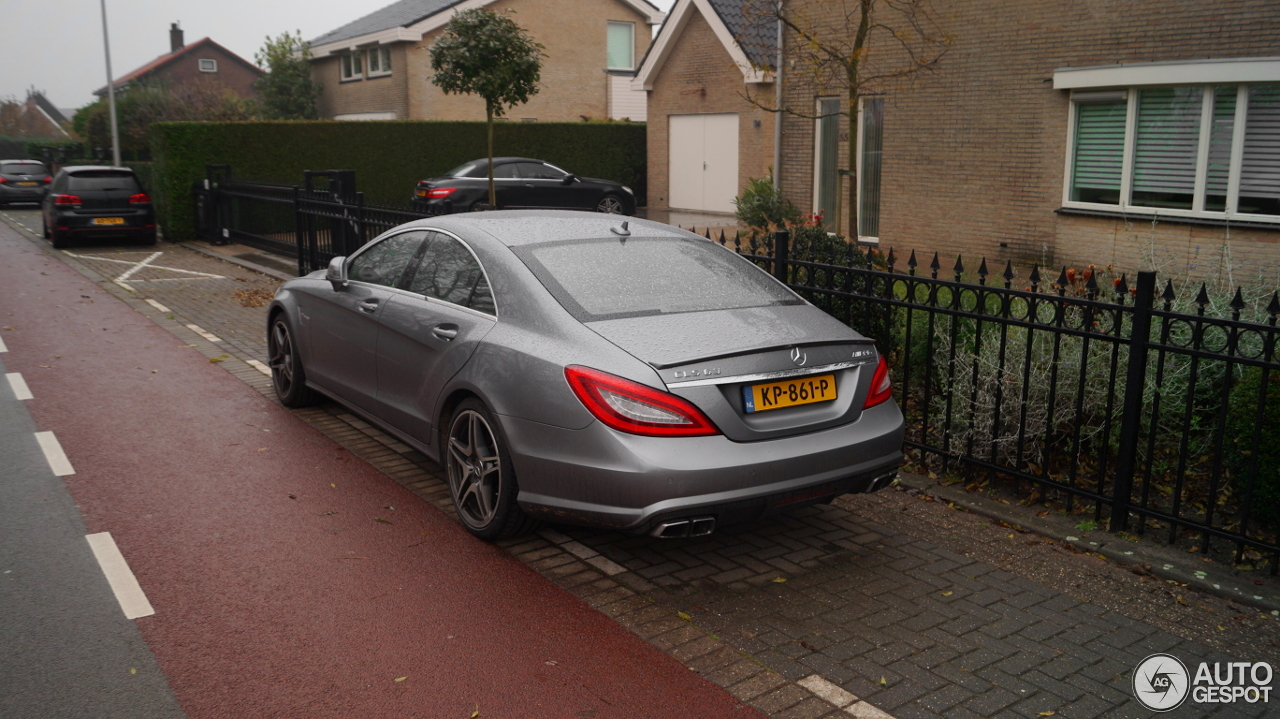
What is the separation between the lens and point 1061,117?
1480 cm

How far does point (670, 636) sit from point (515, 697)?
754mm

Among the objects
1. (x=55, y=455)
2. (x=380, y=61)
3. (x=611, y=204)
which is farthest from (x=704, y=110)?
(x=55, y=455)

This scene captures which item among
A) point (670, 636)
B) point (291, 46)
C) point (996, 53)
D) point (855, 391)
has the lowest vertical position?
point (670, 636)

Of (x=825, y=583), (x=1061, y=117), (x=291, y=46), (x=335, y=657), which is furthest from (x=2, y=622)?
(x=291, y=46)

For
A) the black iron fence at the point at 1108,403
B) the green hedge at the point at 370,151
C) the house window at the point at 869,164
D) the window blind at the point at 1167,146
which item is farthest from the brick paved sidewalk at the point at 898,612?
the green hedge at the point at 370,151

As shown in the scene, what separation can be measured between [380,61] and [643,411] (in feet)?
107

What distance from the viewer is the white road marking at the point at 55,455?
20.5 ft

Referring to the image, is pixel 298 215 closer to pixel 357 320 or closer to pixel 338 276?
pixel 338 276

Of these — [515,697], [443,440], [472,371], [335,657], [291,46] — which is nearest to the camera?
[515,697]

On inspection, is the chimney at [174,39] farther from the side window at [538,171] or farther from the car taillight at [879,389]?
the car taillight at [879,389]

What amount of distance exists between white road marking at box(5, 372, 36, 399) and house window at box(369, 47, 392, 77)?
86.5 ft

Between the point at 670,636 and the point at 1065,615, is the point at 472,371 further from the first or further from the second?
the point at 1065,615

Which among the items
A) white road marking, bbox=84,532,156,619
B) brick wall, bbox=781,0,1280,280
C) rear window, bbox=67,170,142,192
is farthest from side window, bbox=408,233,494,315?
rear window, bbox=67,170,142,192

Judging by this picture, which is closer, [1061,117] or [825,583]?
[825,583]
